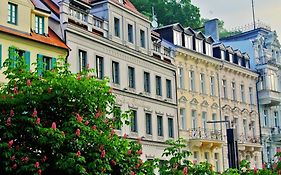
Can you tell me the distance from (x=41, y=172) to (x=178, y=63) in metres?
30.6

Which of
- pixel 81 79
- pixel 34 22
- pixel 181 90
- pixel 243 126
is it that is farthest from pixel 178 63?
pixel 81 79

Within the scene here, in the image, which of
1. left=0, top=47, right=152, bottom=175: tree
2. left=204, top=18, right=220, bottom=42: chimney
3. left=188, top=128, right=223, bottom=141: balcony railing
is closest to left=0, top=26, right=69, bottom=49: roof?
left=0, top=47, right=152, bottom=175: tree

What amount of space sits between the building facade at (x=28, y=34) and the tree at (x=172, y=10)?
107 feet

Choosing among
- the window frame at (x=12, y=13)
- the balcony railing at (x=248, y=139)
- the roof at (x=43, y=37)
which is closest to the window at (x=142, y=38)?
the roof at (x=43, y=37)

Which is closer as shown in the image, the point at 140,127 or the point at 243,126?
the point at 140,127

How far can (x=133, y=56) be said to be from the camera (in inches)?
1578

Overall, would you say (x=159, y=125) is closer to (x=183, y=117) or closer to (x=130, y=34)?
(x=183, y=117)

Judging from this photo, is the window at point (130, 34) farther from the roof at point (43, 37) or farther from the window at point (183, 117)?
the window at point (183, 117)

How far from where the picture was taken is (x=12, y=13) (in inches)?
1200

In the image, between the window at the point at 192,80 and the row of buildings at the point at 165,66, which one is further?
the window at the point at 192,80

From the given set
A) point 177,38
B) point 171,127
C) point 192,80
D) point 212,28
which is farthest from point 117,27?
point 212,28

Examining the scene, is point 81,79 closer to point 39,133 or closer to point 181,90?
point 39,133

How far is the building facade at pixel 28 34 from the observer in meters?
29.6

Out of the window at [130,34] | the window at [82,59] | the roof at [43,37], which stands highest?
the window at [130,34]
